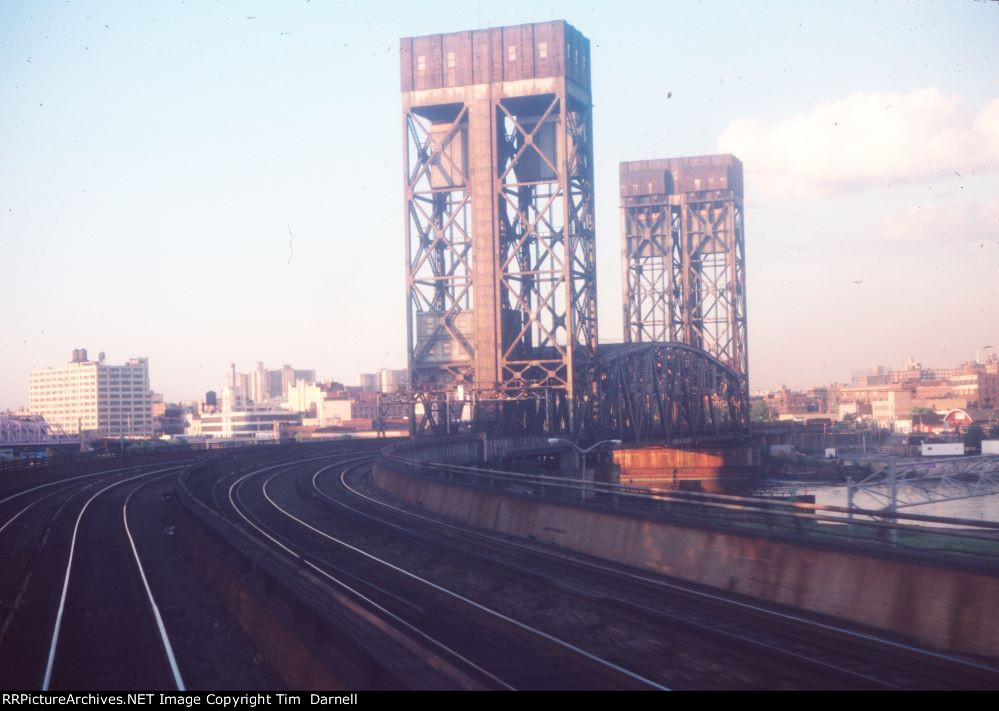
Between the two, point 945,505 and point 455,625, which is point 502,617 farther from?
point 945,505

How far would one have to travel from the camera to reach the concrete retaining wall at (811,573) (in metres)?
15.4

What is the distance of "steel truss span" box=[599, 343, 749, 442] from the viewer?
85.1 metres

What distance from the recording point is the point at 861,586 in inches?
691

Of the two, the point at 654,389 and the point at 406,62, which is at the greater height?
the point at 406,62

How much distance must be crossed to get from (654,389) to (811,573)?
7421 centimetres

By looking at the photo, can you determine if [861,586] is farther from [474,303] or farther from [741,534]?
[474,303]

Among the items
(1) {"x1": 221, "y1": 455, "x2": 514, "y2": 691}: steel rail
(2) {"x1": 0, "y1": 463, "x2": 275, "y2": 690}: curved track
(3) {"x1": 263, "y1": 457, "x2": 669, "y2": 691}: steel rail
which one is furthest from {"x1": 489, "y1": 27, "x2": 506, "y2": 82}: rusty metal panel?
(3) {"x1": 263, "y1": 457, "x2": 669, "y2": 691}: steel rail

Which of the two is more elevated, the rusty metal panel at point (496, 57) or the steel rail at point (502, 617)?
the rusty metal panel at point (496, 57)

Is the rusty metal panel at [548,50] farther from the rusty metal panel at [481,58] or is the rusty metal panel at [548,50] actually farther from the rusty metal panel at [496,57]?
the rusty metal panel at [481,58]

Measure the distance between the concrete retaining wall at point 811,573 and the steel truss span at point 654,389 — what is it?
54913 millimetres

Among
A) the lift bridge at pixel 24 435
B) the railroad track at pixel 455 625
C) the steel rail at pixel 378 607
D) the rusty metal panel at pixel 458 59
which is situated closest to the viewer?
the railroad track at pixel 455 625

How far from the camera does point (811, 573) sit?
18.8 meters

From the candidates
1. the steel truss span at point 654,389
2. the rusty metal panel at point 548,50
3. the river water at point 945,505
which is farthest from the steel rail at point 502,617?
the steel truss span at point 654,389

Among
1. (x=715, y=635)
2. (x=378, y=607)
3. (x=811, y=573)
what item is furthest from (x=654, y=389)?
(x=715, y=635)
